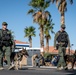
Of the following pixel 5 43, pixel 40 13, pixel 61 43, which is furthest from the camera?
pixel 40 13

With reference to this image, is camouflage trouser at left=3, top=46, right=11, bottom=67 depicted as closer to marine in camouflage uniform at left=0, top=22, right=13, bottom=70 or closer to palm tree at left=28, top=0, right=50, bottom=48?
marine in camouflage uniform at left=0, top=22, right=13, bottom=70

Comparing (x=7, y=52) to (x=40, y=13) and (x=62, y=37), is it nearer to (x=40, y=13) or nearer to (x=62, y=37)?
(x=62, y=37)

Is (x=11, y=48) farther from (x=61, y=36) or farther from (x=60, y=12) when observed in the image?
(x=60, y=12)

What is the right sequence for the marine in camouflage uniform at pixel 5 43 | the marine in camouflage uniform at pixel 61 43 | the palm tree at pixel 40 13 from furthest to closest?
1. the palm tree at pixel 40 13
2. the marine in camouflage uniform at pixel 61 43
3. the marine in camouflage uniform at pixel 5 43

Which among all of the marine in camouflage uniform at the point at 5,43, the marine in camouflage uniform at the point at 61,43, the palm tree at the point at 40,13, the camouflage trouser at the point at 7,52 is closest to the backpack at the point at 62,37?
the marine in camouflage uniform at the point at 61,43

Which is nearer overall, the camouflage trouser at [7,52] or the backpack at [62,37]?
the camouflage trouser at [7,52]

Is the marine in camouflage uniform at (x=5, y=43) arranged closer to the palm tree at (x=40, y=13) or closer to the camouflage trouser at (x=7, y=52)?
the camouflage trouser at (x=7, y=52)

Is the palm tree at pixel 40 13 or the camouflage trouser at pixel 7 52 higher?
the palm tree at pixel 40 13

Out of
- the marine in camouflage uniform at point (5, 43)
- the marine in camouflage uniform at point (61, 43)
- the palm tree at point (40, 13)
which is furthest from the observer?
the palm tree at point (40, 13)

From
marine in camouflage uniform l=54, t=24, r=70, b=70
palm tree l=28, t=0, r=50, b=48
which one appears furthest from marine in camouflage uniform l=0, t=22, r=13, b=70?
palm tree l=28, t=0, r=50, b=48

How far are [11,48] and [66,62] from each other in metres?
2.16

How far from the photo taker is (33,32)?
7262 cm

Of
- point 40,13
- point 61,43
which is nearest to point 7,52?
point 61,43

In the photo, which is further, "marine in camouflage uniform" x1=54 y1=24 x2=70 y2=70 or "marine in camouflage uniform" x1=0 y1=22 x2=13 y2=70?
"marine in camouflage uniform" x1=54 y1=24 x2=70 y2=70
